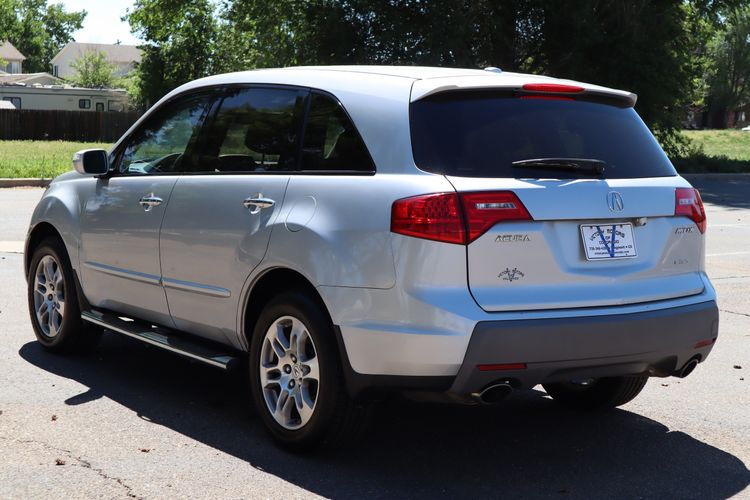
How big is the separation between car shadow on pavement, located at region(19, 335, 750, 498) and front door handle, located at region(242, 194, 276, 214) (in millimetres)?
1140

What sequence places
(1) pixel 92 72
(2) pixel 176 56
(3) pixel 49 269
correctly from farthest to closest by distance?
(1) pixel 92 72 < (2) pixel 176 56 < (3) pixel 49 269

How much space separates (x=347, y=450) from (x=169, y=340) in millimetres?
1317

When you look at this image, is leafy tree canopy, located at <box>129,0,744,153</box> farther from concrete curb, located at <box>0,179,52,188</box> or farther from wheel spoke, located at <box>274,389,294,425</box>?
wheel spoke, located at <box>274,389,294,425</box>

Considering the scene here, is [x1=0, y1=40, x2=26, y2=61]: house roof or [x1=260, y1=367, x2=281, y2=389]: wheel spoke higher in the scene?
[x1=260, y1=367, x2=281, y2=389]: wheel spoke

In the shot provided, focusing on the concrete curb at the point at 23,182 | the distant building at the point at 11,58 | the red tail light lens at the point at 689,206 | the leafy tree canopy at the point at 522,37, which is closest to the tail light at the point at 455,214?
the red tail light lens at the point at 689,206

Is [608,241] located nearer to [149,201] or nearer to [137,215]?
[149,201]

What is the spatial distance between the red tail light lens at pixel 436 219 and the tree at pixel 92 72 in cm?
10712

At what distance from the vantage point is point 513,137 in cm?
488

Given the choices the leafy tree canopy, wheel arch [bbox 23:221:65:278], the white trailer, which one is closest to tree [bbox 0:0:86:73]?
the white trailer

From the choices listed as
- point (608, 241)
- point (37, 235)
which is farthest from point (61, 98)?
point (608, 241)

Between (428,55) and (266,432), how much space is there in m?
26.0

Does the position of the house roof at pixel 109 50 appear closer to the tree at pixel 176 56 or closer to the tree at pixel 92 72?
the tree at pixel 92 72

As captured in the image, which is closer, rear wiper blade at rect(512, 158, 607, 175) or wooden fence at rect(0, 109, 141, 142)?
rear wiper blade at rect(512, 158, 607, 175)

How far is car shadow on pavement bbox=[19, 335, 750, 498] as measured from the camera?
4.79 metres
